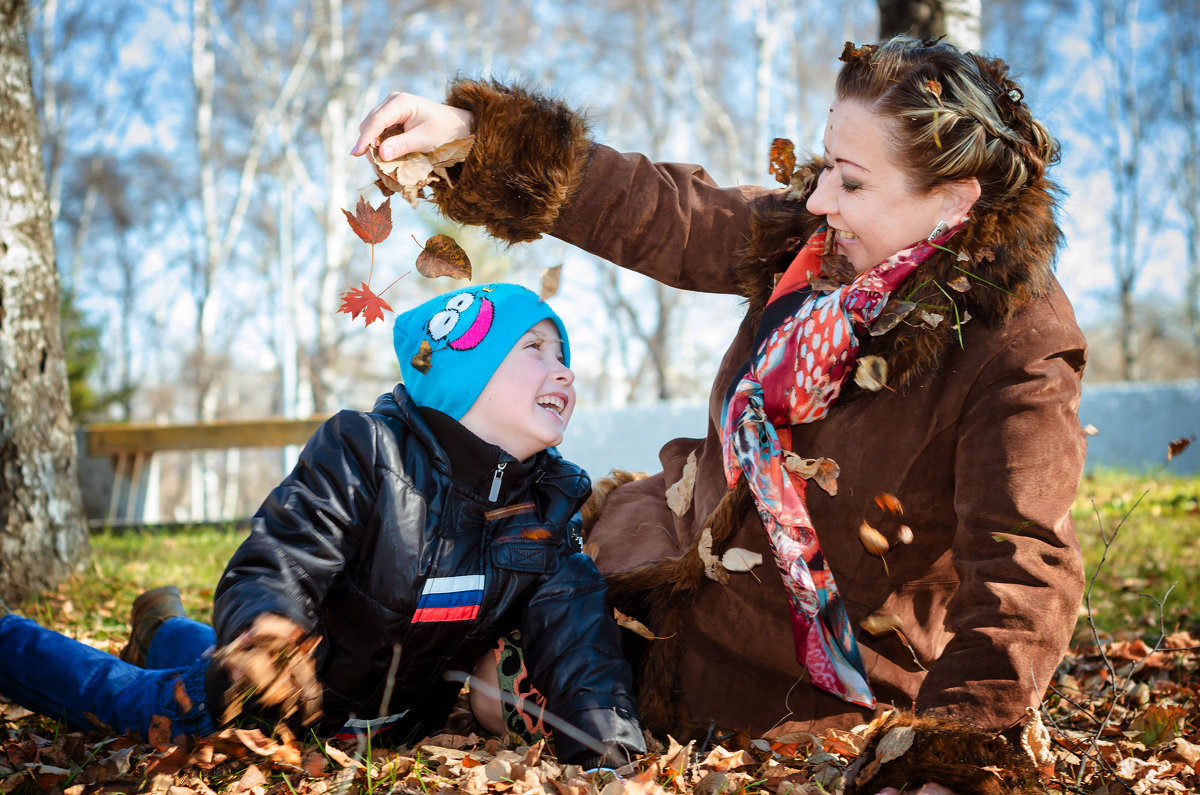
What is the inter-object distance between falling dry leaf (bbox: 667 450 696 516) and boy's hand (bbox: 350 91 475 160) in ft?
3.66

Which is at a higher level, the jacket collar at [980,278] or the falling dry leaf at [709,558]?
the jacket collar at [980,278]

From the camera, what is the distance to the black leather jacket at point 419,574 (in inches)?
78.3

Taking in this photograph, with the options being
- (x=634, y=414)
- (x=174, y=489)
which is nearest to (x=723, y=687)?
(x=634, y=414)

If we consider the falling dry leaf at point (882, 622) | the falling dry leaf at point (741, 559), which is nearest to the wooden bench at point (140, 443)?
the falling dry leaf at point (741, 559)

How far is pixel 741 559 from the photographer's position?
6.96 ft

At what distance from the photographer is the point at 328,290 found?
593 inches

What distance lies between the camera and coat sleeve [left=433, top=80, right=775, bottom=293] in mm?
2305

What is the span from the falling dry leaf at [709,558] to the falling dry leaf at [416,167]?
1137 mm

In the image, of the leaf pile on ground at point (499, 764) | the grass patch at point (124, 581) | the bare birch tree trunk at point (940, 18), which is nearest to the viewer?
the leaf pile on ground at point (499, 764)

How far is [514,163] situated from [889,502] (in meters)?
A: 1.29

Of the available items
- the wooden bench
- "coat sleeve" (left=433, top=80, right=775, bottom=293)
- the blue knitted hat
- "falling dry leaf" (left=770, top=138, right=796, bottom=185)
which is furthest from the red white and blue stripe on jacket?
the wooden bench

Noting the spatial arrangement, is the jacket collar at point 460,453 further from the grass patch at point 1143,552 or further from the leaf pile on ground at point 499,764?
the grass patch at point 1143,552

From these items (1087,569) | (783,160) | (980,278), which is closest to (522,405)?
(783,160)

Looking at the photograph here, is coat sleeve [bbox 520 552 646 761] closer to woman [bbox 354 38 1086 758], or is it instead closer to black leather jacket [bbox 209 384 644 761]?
black leather jacket [bbox 209 384 644 761]
